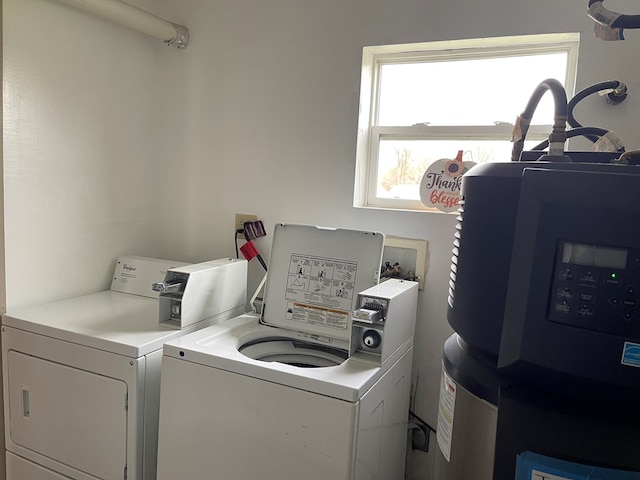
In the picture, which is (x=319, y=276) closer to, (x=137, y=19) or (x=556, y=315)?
(x=556, y=315)

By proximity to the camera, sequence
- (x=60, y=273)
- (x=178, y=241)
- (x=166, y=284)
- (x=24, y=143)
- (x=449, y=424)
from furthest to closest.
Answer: (x=178, y=241), (x=60, y=273), (x=24, y=143), (x=166, y=284), (x=449, y=424)

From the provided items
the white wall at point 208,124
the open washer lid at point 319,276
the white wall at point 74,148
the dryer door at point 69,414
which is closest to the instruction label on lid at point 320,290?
the open washer lid at point 319,276

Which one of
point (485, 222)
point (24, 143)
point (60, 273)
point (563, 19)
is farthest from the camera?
point (60, 273)

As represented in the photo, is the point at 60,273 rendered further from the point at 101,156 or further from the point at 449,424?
the point at 449,424

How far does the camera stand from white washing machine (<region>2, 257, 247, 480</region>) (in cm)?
158

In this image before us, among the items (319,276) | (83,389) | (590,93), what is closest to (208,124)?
(319,276)

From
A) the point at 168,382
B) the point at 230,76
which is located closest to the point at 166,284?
the point at 168,382

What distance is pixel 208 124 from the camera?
2.37 meters

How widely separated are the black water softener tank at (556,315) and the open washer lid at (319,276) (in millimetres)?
949

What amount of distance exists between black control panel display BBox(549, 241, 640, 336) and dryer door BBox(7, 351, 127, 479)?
1.44 metres

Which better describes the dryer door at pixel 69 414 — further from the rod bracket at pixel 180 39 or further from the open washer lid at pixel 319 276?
the rod bracket at pixel 180 39

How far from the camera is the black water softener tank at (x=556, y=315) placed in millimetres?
615

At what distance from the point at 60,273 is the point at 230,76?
48.6 inches

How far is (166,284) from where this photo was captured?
1.75m
